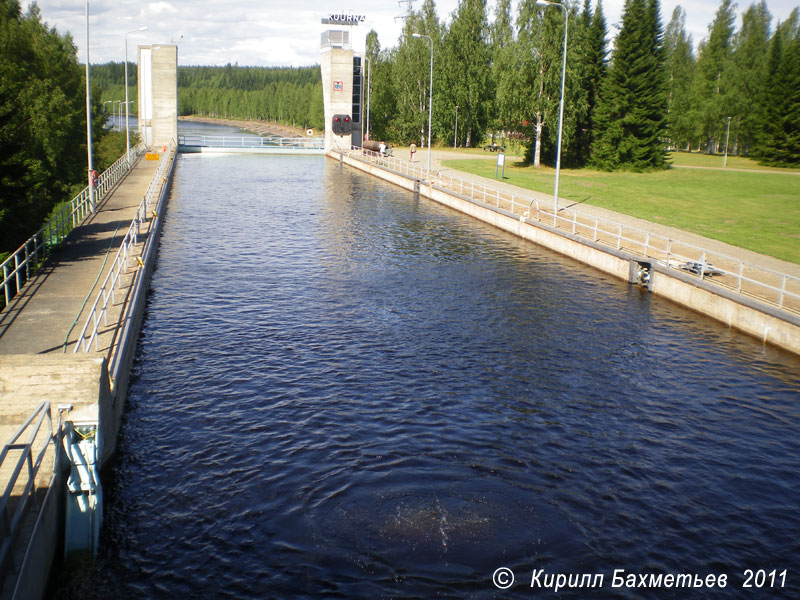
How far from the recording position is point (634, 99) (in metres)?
64.8

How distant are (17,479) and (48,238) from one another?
58.2ft

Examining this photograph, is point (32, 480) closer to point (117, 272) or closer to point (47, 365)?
point (47, 365)

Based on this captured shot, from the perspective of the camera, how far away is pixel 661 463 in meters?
13.5

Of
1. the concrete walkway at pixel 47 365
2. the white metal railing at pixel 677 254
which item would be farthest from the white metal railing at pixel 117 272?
the white metal railing at pixel 677 254

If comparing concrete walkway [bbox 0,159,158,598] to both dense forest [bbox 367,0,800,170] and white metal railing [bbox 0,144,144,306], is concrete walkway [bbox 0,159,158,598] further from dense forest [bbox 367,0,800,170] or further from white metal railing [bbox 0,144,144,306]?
dense forest [bbox 367,0,800,170]

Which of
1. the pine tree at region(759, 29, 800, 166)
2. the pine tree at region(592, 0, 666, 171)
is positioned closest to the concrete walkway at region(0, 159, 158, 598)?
the pine tree at region(592, 0, 666, 171)

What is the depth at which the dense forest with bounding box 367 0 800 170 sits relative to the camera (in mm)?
63750

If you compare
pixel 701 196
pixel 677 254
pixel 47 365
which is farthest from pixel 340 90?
pixel 47 365

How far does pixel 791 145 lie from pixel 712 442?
66567mm

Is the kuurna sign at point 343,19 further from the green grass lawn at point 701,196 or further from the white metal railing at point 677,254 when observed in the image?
the white metal railing at point 677,254

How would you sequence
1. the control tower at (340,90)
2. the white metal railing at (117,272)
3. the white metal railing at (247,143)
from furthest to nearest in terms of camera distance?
the white metal railing at (247,143) → the control tower at (340,90) → the white metal railing at (117,272)

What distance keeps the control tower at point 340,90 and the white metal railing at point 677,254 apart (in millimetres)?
42853

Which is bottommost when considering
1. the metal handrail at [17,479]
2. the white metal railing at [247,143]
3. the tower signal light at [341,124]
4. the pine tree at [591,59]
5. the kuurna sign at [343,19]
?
the metal handrail at [17,479]

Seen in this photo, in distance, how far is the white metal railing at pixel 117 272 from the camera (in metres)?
14.8
